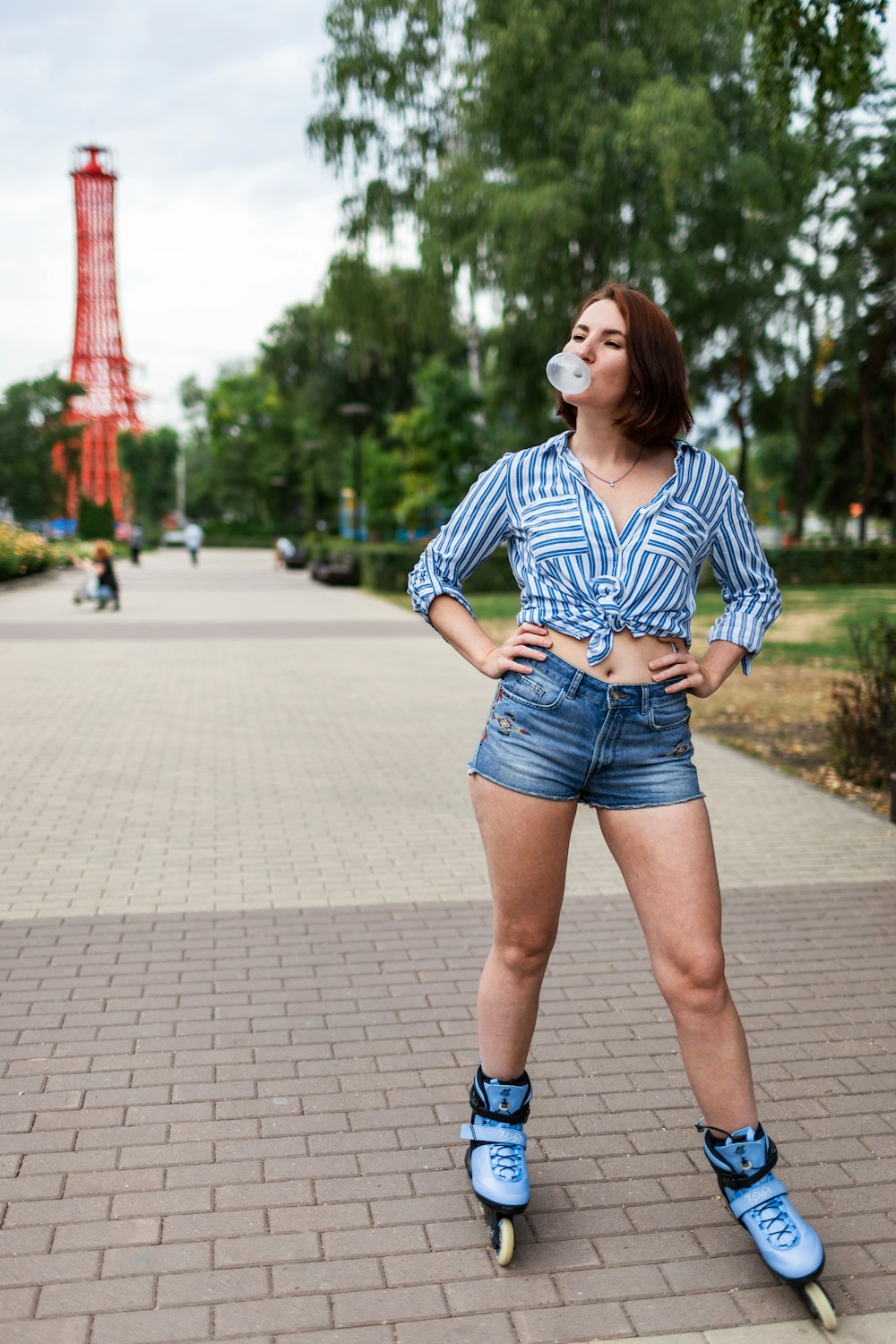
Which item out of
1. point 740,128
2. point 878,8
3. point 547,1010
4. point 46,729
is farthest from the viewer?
point 740,128

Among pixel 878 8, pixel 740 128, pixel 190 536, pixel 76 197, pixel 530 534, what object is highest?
pixel 76 197

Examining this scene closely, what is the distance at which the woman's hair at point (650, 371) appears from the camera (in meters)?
2.63

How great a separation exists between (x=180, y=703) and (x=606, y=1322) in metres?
9.52

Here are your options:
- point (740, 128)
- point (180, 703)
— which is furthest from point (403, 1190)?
point (740, 128)

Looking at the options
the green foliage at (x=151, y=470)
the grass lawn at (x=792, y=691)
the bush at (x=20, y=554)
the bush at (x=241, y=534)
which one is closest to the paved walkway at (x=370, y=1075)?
the grass lawn at (x=792, y=691)

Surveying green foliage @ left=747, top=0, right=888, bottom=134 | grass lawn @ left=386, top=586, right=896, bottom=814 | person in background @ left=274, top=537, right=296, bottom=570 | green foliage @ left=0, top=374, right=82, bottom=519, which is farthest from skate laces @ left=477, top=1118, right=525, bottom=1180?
person in background @ left=274, top=537, right=296, bottom=570

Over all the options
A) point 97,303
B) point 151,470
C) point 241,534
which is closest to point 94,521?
point 97,303

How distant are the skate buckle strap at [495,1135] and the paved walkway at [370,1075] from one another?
180 mm

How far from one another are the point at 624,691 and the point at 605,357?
65 centimetres

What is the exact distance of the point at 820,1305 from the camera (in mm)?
2498

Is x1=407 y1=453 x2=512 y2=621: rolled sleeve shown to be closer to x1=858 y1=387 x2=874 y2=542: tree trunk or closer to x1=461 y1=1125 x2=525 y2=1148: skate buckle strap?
x1=461 y1=1125 x2=525 y2=1148: skate buckle strap

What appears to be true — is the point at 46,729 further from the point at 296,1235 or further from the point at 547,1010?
the point at 296,1235

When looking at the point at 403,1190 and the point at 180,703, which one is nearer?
the point at 403,1190

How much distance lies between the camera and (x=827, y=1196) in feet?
9.89
